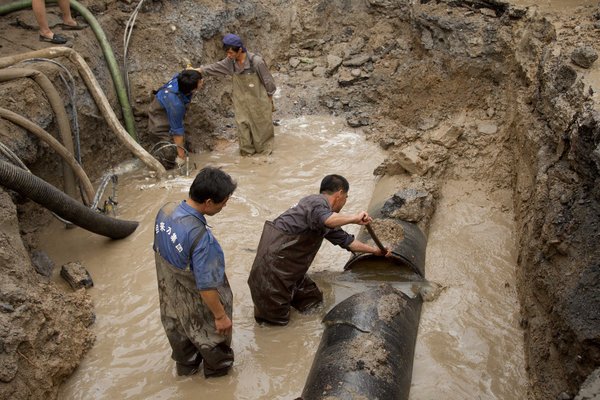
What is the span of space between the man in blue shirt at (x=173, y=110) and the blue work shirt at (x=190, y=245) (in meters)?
3.49

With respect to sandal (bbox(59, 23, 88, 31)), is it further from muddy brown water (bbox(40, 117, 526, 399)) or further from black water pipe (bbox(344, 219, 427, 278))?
black water pipe (bbox(344, 219, 427, 278))

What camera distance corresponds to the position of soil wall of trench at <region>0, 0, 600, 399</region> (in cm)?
363

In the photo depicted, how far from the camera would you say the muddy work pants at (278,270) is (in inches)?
161

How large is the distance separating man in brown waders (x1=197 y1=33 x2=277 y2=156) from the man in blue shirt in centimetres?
37

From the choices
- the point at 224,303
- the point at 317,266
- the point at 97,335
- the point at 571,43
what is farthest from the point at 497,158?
the point at 97,335

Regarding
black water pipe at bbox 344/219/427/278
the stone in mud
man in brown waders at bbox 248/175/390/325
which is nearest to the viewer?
man in brown waders at bbox 248/175/390/325

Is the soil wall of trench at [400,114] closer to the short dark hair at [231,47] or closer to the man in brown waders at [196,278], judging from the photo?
the man in brown waders at [196,278]

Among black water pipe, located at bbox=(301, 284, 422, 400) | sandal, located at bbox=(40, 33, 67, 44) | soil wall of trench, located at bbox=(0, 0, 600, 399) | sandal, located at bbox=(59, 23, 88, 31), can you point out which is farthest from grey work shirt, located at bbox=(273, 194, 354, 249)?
sandal, located at bbox=(59, 23, 88, 31)

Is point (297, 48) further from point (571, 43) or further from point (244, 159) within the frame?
point (571, 43)

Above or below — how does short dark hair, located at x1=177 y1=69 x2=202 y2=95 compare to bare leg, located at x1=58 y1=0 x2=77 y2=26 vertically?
below

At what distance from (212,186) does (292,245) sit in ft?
3.71

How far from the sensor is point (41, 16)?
20.7 ft

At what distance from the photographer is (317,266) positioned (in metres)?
5.15

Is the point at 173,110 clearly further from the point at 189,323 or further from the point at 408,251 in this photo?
the point at 189,323
